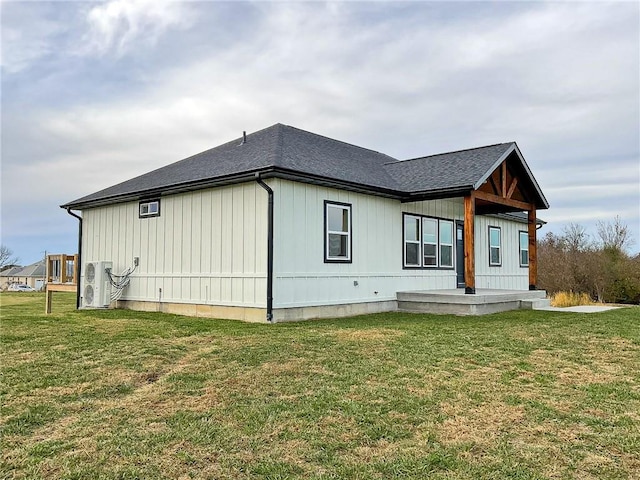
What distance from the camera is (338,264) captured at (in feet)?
35.4

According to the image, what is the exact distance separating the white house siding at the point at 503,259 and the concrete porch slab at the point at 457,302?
3.33 meters

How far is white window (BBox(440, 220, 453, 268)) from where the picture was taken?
14.1 m

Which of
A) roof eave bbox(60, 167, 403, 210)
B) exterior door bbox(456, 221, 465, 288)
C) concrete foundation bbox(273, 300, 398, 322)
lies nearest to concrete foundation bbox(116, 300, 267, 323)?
concrete foundation bbox(273, 300, 398, 322)

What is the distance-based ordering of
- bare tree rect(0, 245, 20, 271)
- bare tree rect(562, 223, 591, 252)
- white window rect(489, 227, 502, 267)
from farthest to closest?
1. bare tree rect(0, 245, 20, 271)
2. bare tree rect(562, 223, 591, 252)
3. white window rect(489, 227, 502, 267)

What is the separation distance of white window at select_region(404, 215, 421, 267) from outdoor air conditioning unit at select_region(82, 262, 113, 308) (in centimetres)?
754

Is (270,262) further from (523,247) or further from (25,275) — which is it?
(25,275)

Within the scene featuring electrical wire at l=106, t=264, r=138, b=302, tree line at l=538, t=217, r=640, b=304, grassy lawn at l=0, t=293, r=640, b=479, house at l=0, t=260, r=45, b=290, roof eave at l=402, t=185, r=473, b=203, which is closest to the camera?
grassy lawn at l=0, t=293, r=640, b=479

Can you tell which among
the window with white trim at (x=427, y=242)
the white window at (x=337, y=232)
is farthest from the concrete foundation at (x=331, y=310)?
the window with white trim at (x=427, y=242)

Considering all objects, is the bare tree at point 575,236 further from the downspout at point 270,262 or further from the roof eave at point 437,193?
the downspout at point 270,262

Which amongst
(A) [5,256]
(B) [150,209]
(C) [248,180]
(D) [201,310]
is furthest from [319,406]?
(A) [5,256]

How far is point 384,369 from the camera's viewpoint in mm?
5363

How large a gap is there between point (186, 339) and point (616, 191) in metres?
23.2

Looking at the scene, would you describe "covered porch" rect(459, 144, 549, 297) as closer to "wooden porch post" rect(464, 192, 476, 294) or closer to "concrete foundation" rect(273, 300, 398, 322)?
"wooden porch post" rect(464, 192, 476, 294)

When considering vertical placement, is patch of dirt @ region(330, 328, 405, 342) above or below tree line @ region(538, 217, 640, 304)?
below
